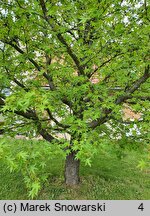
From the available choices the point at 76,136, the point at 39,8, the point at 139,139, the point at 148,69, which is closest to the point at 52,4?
the point at 39,8

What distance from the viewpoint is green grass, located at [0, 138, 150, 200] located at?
5.51m

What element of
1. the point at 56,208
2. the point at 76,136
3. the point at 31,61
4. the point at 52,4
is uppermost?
the point at 52,4

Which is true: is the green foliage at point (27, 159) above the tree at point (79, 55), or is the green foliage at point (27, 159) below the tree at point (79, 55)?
below

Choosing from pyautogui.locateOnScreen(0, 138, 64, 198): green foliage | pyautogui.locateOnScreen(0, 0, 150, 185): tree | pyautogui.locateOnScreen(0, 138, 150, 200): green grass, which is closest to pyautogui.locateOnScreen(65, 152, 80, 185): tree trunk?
pyautogui.locateOnScreen(0, 138, 150, 200): green grass

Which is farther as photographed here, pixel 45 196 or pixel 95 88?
pixel 45 196

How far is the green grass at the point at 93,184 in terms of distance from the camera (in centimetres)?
551

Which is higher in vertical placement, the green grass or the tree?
the tree

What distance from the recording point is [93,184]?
19.7ft

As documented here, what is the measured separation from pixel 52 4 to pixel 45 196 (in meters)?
3.96

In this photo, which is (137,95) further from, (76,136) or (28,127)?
(28,127)

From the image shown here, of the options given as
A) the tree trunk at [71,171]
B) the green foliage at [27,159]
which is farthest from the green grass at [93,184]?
the green foliage at [27,159]

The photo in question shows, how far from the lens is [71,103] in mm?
5000

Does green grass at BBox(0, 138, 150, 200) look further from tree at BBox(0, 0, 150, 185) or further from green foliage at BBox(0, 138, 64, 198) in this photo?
green foliage at BBox(0, 138, 64, 198)

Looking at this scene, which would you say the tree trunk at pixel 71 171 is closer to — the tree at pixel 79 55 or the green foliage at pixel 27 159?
the tree at pixel 79 55
